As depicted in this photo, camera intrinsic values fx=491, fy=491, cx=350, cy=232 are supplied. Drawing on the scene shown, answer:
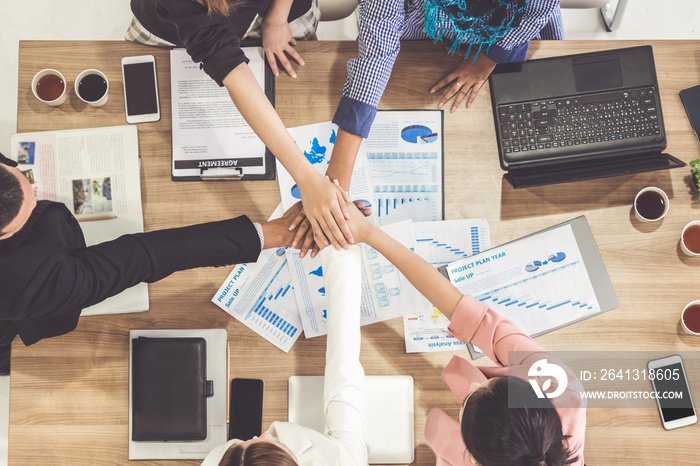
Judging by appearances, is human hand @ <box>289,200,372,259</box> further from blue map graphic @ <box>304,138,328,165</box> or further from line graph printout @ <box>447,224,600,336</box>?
line graph printout @ <box>447,224,600,336</box>

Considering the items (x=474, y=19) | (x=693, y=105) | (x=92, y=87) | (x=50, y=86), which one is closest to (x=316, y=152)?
(x=474, y=19)

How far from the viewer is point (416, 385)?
3.95 ft

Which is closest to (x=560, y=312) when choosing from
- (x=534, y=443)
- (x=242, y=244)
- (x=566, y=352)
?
(x=566, y=352)

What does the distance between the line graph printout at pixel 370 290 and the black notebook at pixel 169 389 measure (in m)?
0.27

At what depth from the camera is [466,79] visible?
1.23 metres

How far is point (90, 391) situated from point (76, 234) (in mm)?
388

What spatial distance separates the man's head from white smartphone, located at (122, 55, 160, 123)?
1.07ft

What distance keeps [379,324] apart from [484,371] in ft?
0.89

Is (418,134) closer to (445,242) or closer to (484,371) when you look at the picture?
(445,242)

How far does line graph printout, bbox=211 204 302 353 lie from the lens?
3.99ft

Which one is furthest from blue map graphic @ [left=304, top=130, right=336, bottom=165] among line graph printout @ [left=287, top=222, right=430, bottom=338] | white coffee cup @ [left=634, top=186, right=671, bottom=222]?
white coffee cup @ [left=634, top=186, right=671, bottom=222]

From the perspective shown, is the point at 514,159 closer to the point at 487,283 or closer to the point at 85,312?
the point at 487,283

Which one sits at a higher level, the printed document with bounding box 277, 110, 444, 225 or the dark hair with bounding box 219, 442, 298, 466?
the printed document with bounding box 277, 110, 444, 225

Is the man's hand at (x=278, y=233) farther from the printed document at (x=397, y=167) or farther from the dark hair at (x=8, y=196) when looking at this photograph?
the dark hair at (x=8, y=196)
